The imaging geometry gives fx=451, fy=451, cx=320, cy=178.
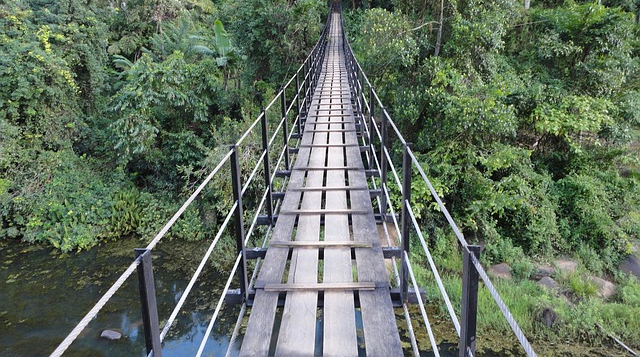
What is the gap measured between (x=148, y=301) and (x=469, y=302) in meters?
1.05

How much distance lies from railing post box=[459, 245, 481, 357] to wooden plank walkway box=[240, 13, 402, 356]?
0.67 meters

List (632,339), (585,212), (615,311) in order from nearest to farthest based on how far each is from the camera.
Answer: (632,339), (615,311), (585,212)

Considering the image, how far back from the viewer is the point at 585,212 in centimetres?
1052

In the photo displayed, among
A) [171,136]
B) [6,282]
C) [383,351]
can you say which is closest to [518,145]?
[171,136]

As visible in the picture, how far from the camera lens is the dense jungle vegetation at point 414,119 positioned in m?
10.1

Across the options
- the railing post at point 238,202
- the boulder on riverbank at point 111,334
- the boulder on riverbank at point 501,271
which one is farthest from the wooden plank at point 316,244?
the boulder on riverbank at point 501,271

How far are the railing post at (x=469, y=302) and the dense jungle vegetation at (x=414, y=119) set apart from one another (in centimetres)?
723

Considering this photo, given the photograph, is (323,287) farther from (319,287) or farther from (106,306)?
(106,306)

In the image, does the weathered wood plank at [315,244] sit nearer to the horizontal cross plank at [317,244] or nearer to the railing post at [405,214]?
the horizontal cross plank at [317,244]

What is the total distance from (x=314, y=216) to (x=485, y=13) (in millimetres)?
8328

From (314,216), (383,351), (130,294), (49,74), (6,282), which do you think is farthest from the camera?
(49,74)

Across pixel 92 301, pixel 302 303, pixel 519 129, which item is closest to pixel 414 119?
pixel 519 129

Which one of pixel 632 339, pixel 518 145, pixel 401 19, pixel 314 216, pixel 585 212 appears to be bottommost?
pixel 632 339

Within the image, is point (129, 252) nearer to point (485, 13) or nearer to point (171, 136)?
point (171, 136)
